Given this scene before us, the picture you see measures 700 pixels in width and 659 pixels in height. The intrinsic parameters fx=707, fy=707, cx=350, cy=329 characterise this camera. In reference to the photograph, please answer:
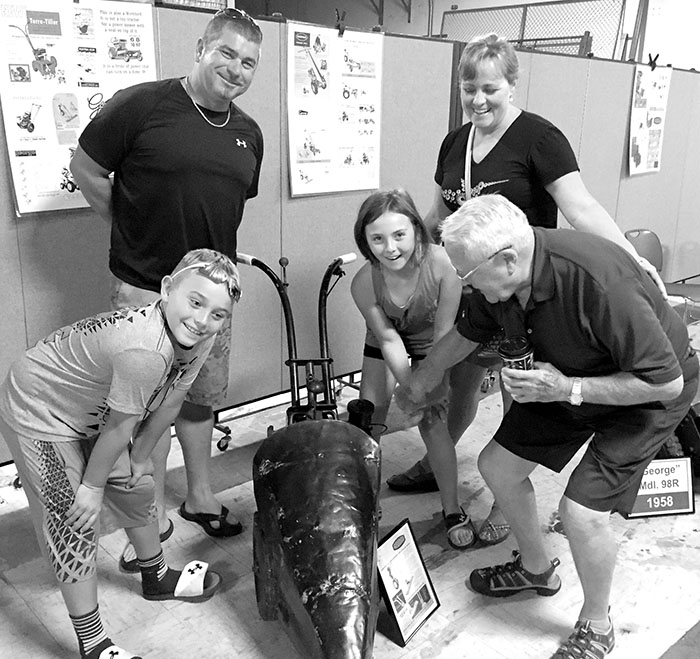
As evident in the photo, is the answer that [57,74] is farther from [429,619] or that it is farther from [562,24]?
[562,24]

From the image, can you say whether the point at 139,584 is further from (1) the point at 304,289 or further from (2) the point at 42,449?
(1) the point at 304,289

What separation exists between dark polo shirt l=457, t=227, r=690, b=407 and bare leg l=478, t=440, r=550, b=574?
1.18 feet

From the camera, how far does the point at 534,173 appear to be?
218 cm

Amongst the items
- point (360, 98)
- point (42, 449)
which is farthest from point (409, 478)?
point (360, 98)

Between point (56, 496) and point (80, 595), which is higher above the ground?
point (56, 496)

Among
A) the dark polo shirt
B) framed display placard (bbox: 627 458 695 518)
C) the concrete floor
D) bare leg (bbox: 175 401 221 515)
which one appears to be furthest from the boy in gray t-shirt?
framed display placard (bbox: 627 458 695 518)

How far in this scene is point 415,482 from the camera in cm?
277

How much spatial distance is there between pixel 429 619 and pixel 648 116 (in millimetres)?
4066

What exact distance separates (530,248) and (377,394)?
1063mm

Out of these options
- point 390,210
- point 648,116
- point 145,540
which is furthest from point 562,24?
point 145,540

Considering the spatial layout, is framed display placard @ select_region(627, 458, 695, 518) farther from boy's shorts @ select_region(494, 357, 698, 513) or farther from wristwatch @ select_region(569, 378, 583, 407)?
wristwatch @ select_region(569, 378, 583, 407)

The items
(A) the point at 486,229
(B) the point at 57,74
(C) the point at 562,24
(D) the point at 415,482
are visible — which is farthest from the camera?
(C) the point at 562,24

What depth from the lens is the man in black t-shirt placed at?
6.60 feet

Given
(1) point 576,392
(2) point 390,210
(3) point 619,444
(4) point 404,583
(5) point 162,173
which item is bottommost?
(4) point 404,583
